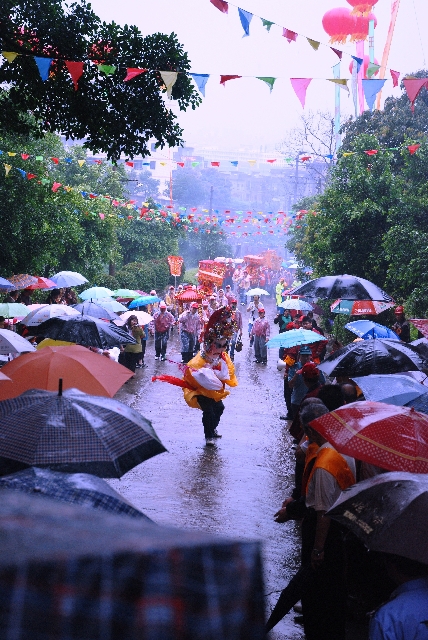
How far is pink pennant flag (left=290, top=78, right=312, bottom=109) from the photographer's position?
12.2 metres

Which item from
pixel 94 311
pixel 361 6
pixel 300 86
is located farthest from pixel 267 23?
pixel 361 6

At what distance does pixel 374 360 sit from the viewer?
27.7 feet

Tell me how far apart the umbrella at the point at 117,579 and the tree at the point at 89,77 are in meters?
9.13

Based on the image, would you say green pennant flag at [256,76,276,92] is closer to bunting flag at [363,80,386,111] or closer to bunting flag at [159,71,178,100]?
bunting flag at [363,80,386,111]

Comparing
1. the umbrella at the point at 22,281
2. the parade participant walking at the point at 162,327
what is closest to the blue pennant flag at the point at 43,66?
the umbrella at the point at 22,281

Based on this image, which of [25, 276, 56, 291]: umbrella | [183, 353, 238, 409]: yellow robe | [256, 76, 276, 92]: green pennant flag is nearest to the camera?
[183, 353, 238, 409]: yellow robe

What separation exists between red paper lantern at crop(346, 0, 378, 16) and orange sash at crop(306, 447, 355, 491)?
3429 centimetres

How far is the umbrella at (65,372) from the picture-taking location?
7.06 m

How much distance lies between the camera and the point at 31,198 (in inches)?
672

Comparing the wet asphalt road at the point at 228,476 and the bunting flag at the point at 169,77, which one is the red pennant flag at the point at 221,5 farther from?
the wet asphalt road at the point at 228,476

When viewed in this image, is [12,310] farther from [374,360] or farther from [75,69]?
[374,360]

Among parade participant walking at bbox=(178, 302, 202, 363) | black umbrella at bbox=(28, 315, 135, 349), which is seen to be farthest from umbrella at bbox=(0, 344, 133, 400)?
parade participant walking at bbox=(178, 302, 202, 363)

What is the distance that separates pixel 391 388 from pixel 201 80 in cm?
599

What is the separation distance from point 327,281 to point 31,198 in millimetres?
7585
